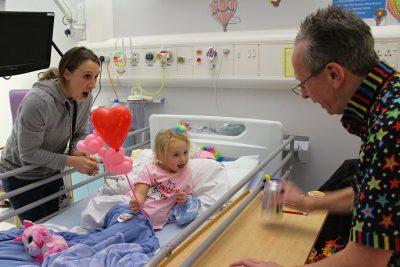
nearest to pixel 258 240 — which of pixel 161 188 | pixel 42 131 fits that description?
pixel 161 188

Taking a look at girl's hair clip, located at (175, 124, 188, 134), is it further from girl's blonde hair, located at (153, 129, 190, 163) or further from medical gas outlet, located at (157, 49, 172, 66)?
medical gas outlet, located at (157, 49, 172, 66)

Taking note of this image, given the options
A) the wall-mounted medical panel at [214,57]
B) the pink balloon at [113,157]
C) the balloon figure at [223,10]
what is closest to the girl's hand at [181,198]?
the pink balloon at [113,157]

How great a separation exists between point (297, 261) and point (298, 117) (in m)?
1.69

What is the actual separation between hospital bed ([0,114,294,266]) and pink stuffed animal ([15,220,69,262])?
0.21 m

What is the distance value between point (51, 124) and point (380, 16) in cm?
236

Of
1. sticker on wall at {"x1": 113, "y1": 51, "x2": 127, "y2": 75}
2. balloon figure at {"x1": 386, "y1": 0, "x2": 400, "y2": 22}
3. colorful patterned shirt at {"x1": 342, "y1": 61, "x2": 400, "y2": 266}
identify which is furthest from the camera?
sticker on wall at {"x1": 113, "y1": 51, "x2": 127, "y2": 75}

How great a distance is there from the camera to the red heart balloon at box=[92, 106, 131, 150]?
1.72 metres

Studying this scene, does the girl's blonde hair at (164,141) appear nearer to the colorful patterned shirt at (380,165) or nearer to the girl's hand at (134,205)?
the girl's hand at (134,205)

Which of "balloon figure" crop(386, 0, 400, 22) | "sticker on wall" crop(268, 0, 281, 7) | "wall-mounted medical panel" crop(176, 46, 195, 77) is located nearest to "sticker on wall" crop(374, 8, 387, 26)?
"balloon figure" crop(386, 0, 400, 22)

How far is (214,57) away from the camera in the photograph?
319 cm

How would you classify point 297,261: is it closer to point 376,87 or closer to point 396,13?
point 376,87

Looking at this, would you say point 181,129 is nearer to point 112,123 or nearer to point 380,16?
point 112,123

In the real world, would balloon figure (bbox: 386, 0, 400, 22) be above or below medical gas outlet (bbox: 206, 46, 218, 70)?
above

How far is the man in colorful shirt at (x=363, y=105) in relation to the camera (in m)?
0.96
